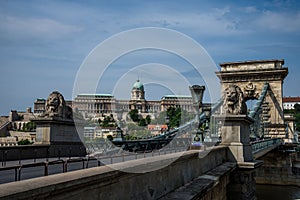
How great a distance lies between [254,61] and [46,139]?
24.8 m

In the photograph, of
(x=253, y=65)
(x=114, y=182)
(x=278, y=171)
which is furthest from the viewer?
(x=253, y=65)

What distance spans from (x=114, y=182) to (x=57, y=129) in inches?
238

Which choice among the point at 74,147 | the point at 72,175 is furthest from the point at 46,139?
the point at 72,175

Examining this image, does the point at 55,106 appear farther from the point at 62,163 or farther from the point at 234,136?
the point at 234,136

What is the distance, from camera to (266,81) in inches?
1172

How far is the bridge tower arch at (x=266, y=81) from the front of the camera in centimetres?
2871

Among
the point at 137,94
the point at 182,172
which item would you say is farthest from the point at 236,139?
the point at 137,94

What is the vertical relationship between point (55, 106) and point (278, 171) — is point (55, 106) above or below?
above

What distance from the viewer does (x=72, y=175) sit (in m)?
2.88

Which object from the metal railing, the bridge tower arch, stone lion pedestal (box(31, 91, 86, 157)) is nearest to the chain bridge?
the metal railing

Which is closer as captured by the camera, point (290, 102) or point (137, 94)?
point (137, 94)

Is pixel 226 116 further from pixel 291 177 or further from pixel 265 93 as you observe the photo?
pixel 265 93

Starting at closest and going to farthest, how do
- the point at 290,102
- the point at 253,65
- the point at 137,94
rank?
1. the point at 137,94
2. the point at 253,65
3. the point at 290,102

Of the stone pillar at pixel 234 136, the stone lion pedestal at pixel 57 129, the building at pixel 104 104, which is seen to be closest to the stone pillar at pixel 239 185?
the stone pillar at pixel 234 136
